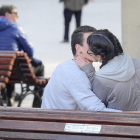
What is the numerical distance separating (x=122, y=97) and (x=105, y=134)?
1.64 ft

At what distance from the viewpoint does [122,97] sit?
295 cm

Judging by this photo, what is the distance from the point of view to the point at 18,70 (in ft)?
17.9

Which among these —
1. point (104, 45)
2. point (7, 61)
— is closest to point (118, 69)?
point (104, 45)

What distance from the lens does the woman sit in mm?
2932

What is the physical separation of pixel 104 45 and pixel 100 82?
0.26 m

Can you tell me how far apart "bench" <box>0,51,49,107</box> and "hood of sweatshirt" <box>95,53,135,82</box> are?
2.32m

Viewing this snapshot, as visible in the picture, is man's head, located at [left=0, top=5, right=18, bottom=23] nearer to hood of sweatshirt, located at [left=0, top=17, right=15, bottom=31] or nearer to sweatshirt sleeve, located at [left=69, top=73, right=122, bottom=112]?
hood of sweatshirt, located at [left=0, top=17, right=15, bottom=31]

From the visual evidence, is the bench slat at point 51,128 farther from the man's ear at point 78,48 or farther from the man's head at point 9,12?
the man's head at point 9,12

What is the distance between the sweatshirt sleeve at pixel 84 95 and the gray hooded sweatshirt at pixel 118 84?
2.5 inches

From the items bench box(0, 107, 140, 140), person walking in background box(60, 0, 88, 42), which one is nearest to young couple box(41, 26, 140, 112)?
bench box(0, 107, 140, 140)

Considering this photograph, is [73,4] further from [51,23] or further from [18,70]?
[18,70]

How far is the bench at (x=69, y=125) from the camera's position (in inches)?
99.1

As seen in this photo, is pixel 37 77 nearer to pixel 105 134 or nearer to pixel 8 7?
pixel 8 7

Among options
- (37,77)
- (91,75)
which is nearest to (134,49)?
(91,75)
